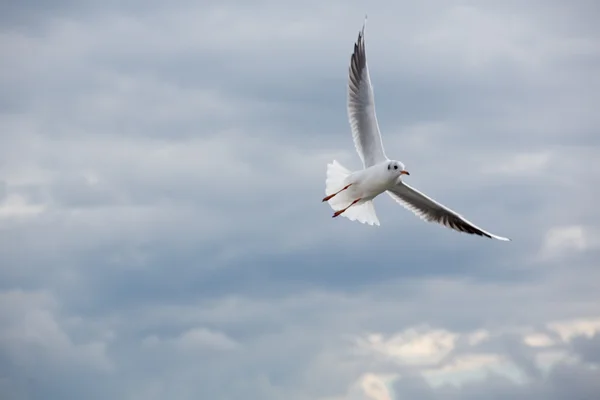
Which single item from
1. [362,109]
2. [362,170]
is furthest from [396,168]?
[362,109]

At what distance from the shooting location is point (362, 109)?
33500 mm

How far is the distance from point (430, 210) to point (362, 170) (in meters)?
3.10

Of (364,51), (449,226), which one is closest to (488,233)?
(449,226)

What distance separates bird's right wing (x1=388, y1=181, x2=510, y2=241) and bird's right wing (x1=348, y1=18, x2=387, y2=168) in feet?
4.15

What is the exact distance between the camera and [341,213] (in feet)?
110

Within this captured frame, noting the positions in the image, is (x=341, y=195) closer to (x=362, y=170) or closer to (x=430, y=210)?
(x=362, y=170)

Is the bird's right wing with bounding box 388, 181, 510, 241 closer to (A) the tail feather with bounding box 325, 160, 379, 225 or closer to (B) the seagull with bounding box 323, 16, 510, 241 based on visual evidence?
(B) the seagull with bounding box 323, 16, 510, 241

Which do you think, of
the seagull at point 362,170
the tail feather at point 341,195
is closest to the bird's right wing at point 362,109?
the seagull at point 362,170

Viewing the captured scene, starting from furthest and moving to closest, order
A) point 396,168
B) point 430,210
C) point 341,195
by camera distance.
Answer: point 430,210 < point 341,195 < point 396,168

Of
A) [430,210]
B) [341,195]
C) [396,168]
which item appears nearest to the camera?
[396,168]

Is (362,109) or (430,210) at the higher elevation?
(362,109)

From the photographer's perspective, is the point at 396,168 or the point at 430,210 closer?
the point at 396,168

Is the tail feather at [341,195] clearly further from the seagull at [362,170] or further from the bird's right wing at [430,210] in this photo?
the bird's right wing at [430,210]

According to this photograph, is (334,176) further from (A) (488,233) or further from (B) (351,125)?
(A) (488,233)
